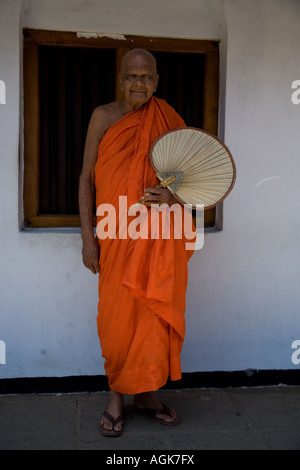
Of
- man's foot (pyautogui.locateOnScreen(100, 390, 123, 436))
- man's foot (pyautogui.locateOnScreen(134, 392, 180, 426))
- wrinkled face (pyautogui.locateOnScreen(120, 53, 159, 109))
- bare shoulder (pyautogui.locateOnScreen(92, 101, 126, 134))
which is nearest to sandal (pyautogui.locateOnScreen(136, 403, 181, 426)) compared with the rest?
man's foot (pyautogui.locateOnScreen(134, 392, 180, 426))

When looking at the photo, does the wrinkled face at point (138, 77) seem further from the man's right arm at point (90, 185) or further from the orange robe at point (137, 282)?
the man's right arm at point (90, 185)

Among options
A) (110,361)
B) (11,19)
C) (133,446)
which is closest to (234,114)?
(11,19)

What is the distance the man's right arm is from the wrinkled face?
0.71 feet

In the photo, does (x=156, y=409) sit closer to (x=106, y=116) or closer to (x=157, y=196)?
(x=157, y=196)

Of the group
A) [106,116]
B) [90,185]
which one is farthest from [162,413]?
[106,116]

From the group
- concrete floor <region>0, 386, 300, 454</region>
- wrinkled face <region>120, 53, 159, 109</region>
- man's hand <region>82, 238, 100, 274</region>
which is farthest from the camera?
man's hand <region>82, 238, 100, 274</region>

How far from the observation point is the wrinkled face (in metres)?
2.64

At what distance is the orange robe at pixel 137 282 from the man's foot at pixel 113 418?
0.27ft

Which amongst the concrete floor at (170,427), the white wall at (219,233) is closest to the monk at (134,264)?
the concrete floor at (170,427)

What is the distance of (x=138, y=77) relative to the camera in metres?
2.66

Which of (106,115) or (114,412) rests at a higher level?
(106,115)

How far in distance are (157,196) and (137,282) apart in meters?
0.45

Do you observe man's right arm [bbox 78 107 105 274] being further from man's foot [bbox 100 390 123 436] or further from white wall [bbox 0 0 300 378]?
man's foot [bbox 100 390 123 436]

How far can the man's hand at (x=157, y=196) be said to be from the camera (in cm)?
254
